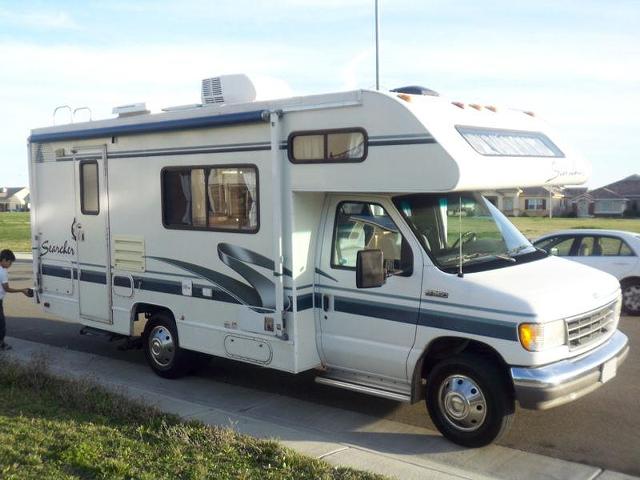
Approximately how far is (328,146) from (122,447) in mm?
3099

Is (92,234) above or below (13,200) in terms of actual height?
below

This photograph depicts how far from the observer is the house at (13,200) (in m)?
123

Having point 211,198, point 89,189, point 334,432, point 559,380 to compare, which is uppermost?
point 89,189

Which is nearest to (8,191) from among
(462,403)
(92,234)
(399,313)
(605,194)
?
(605,194)

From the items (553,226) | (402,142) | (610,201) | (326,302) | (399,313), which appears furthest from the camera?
(610,201)

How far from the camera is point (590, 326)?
610cm

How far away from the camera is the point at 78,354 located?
31.9 ft

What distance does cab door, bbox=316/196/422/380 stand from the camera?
6324 mm

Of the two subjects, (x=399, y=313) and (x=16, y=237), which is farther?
(x=16, y=237)

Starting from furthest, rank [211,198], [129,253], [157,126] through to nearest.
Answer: [129,253] < [157,126] < [211,198]

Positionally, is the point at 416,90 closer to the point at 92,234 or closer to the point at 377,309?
the point at 377,309

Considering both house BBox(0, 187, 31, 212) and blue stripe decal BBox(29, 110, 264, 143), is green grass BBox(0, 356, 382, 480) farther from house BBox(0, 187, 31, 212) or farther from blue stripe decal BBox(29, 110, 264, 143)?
house BBox(0, 187, 31, 212)

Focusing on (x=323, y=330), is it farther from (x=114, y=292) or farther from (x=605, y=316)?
(x=114, y=292)

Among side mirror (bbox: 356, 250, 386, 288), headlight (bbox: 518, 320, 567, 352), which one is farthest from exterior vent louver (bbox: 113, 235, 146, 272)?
headlight (bbox: 518, 320, 567, 352)
